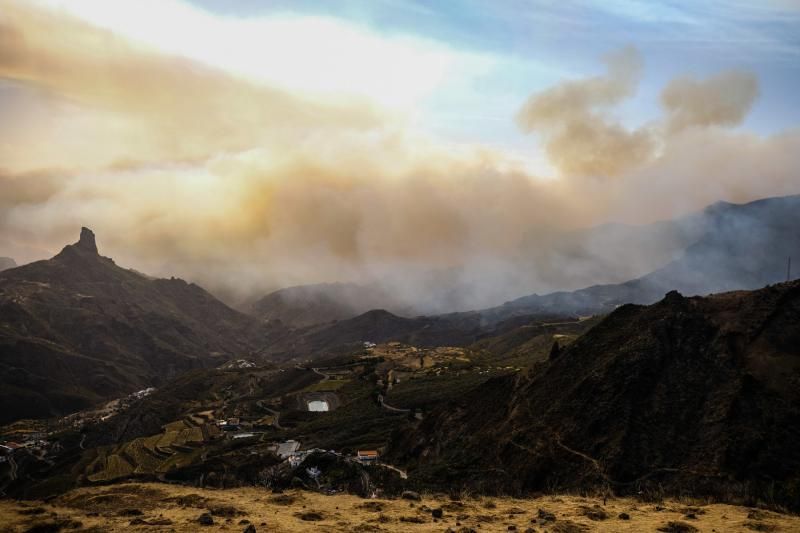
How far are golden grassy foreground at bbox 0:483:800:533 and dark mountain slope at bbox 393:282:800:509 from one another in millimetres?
13246

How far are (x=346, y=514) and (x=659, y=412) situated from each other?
4402 cm

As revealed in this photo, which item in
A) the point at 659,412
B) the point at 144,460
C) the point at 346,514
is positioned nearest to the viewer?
the point at 346,514

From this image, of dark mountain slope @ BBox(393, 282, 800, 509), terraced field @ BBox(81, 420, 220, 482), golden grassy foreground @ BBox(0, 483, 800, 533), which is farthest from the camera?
terraced field @ BBox(81, 420, 220, 482)

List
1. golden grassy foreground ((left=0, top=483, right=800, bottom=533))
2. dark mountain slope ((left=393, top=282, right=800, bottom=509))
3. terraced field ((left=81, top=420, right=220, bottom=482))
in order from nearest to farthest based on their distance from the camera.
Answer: golden grassy foreground ((left=0, top=483, right=800, bottom=533)) → dark mountain slope ((left=393, top=282, right=800, bottom=509)) → terraced field ((left=81, top=420, right=220, bottom=482))

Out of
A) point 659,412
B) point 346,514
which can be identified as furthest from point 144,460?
point 346,514

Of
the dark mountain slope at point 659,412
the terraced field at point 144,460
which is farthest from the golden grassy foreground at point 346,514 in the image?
the terraced field at point 144,460

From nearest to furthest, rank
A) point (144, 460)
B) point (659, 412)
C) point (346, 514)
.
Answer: point (346, 514), point (659, 412), point (144, 460)

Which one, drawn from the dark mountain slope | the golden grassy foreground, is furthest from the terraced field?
the golden grassy foreground

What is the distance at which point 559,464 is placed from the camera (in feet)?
204

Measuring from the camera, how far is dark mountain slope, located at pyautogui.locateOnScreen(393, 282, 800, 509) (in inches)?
2130

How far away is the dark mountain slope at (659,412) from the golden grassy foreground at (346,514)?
1325cm

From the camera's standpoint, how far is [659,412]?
6462cm

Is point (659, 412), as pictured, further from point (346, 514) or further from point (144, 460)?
point (144, 460)

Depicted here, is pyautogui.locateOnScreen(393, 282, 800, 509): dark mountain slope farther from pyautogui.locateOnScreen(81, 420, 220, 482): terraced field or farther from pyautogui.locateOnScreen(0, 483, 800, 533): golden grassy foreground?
pyautogui.locateOnScreen(81, 420, 220, 482): terraced field
